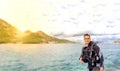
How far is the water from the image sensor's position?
919 cm

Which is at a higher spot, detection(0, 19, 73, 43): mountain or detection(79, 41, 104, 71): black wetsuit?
detection(0, 19, 73, 43): mountain

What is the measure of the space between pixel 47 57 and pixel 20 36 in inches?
33.6

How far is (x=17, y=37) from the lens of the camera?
371 inches

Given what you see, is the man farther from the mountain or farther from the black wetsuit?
the mountain

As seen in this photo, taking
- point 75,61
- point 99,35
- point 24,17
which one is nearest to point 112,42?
point 99,35

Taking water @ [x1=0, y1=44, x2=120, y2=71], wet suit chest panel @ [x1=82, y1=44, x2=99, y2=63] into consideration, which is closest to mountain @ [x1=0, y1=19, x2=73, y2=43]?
water @ [x1=0, y1=44, x2=120, y2=71]

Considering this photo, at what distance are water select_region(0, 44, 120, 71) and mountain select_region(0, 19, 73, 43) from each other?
0.12 meters

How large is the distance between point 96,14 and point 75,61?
127 cm

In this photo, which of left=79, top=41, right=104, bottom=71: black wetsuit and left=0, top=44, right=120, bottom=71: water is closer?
left=79, top=41, right=104, bottom=71: black wetsuit

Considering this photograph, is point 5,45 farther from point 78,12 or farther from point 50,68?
point 78,12

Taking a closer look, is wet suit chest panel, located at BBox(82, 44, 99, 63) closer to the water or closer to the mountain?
the water

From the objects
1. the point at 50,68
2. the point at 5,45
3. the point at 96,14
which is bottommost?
the point at 50,68

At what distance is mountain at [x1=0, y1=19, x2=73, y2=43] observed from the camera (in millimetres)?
9266

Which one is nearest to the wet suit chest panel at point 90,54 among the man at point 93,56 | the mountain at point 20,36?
the man at point 93,56
